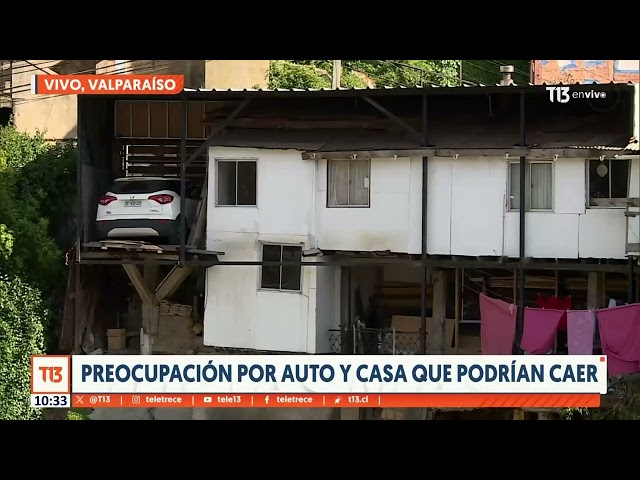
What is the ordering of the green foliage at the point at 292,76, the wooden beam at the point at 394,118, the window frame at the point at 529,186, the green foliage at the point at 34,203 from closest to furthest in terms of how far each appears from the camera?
the window frame at the point at 529,186
the wooden beam at the point at 394,118
the green foliage at the point at 34,203
the green foliage at the point at 292,76

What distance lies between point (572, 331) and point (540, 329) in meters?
0.64

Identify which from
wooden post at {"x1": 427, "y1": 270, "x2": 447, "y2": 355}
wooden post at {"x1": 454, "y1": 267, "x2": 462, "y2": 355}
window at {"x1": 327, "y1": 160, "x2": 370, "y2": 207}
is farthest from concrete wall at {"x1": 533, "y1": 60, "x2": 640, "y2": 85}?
wooden post at {"x1": 427, "y1": 270, "x2": 447, "y2": 355}

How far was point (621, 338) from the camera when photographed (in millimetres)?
20234

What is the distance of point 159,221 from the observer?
71.9ft

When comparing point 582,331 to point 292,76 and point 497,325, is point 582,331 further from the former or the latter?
point 292,76

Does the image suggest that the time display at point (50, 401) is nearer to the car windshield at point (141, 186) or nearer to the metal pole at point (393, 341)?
the car windshield at point (141, 186)

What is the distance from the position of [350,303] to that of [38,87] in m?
8.27

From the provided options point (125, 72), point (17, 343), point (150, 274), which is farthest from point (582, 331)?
point (125, 72)

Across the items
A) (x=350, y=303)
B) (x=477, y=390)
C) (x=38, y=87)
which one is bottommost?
(x=477, y=390)

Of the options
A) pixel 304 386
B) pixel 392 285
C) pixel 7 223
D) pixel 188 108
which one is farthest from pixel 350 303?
pixel 7 223

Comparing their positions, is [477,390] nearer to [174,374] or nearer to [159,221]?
[174,374]

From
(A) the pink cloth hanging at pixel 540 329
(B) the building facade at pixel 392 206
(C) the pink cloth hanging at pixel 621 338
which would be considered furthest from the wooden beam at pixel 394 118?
(C) the pink cloth hanging at pixel 621 338

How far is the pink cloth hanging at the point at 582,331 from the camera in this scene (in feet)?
67.2

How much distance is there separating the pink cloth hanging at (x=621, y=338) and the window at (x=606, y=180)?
215 centimetres
